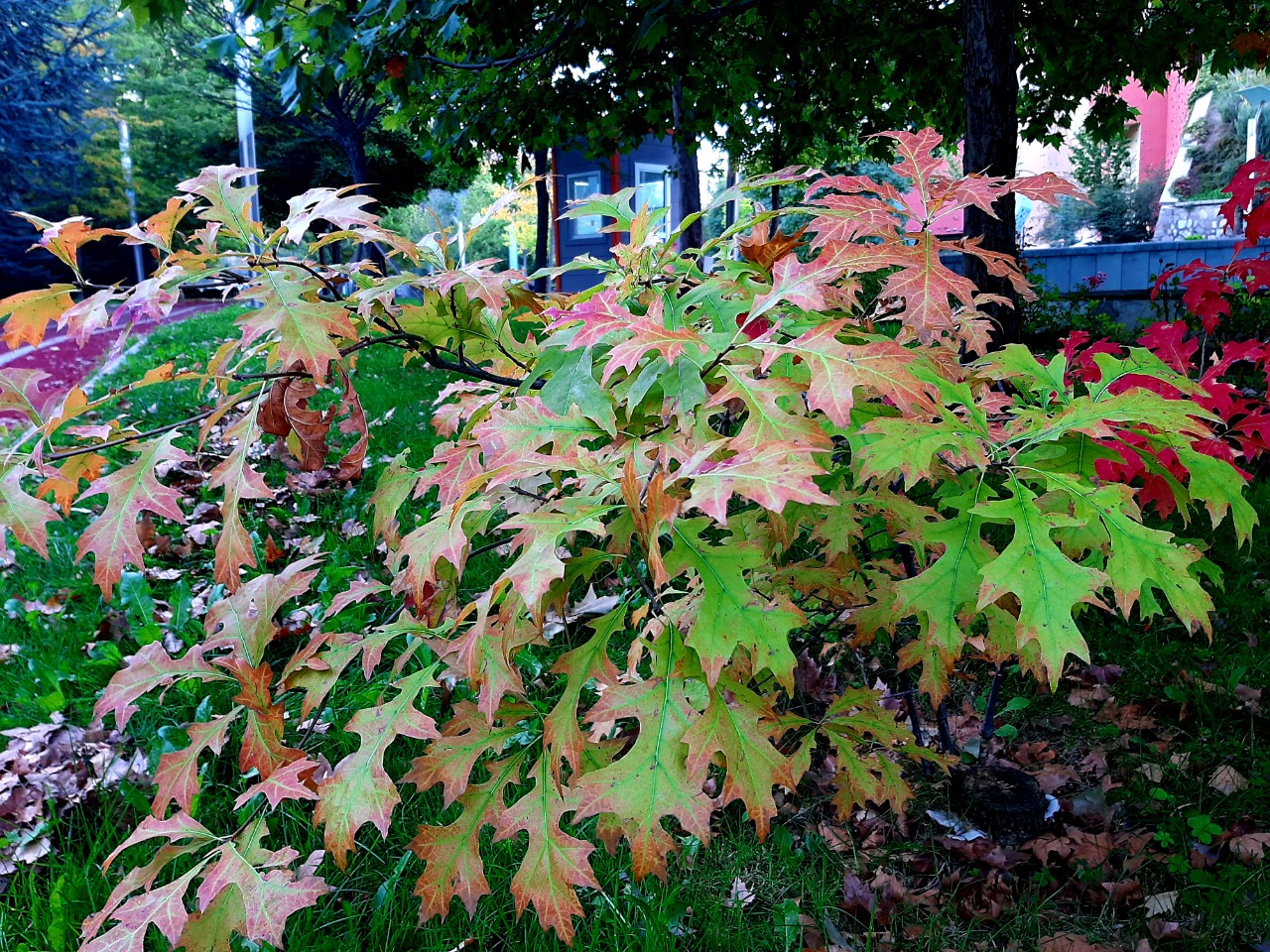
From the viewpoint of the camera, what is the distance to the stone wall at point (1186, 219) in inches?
736

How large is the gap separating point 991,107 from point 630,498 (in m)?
3.35

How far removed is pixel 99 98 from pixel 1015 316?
108 ft

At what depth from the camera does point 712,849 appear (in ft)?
6.91

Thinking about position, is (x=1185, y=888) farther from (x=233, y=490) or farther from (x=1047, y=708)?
(x=233, y=490)

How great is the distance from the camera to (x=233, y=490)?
122 centimetres

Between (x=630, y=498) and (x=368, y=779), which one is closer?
(x=630, y=498)

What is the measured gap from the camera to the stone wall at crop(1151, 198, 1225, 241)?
18703mm

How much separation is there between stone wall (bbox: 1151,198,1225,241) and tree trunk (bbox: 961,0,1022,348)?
17633 millimetres

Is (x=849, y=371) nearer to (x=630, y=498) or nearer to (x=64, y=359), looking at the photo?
(x=630, y=498)

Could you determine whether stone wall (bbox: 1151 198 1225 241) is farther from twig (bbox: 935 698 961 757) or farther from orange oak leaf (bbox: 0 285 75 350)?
orange oak leaf (bbox: 0 285 75 350)

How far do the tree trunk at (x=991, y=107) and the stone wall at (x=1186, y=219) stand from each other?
1763 cm

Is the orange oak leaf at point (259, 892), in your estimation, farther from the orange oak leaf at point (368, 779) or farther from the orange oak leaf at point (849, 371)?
the orange oak leaf at point (849, 371)

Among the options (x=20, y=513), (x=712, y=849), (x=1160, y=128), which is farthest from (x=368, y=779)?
(x=1160, y=128)

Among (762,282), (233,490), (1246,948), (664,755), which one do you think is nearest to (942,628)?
(664,755)
